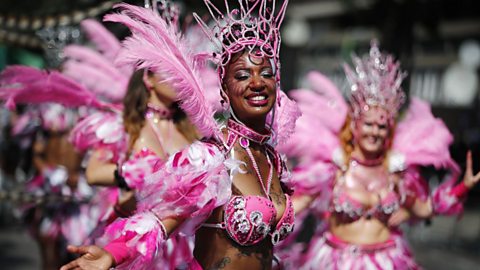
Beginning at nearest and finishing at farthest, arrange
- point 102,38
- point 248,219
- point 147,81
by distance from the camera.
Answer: point 248,219, point 147,81, point 102,38

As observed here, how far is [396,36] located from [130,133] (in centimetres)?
592

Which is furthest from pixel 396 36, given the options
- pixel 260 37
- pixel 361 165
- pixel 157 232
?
pixel 157 232

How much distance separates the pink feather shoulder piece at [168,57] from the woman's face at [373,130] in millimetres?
1867

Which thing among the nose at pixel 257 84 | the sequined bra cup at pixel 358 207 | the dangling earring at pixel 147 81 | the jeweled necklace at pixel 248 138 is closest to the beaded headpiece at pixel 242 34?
the nose at pixel 257 84

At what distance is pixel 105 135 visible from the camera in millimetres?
4566

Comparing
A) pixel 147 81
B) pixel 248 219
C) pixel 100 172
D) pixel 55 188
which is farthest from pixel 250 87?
pixel 55 188

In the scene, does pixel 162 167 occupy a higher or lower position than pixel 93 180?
higher

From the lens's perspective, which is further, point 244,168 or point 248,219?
point 244,168

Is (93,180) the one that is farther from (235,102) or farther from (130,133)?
(235,102)

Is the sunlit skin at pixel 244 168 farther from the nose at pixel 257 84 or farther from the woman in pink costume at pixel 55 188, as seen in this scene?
the woman in pink costume at pixel 55 188

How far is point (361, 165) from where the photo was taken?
195 inches

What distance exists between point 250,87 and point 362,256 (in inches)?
80.6

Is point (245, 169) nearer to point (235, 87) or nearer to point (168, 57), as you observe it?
point (235, 87)

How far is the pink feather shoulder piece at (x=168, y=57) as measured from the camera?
3.13 meters
